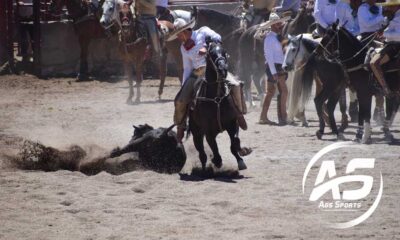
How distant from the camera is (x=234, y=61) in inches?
803

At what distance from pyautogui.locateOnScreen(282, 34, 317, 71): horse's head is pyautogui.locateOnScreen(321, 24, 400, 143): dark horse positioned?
88 cm

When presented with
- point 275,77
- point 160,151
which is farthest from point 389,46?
point 160,151

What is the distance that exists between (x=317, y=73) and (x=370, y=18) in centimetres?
124

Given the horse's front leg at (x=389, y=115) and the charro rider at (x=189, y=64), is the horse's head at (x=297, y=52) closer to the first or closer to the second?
the horse's front leg at (x=389, y=115)

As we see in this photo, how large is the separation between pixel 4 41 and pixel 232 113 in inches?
544

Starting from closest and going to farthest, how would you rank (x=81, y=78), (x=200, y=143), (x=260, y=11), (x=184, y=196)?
(x=184, y=196) → (x=200, y=143) → (x=260, y=11) → (x=81, y=78)

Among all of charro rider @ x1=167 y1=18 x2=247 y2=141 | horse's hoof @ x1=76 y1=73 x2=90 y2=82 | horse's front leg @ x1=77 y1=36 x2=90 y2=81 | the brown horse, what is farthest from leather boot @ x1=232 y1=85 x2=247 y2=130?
horse's front leg @ x1=77 y1=36 x2=90 y2=81

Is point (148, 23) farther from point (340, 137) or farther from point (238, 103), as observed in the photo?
point (238, 103)

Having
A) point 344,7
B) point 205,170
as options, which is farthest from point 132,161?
point 344,7

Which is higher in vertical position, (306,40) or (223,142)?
(306,40)

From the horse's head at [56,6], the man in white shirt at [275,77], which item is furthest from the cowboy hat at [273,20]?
the horse's head at [56,6]

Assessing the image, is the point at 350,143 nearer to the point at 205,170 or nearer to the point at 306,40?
the point at 306,40

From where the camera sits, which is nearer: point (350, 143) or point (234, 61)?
point (350, 143)

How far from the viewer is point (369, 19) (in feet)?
49.6
